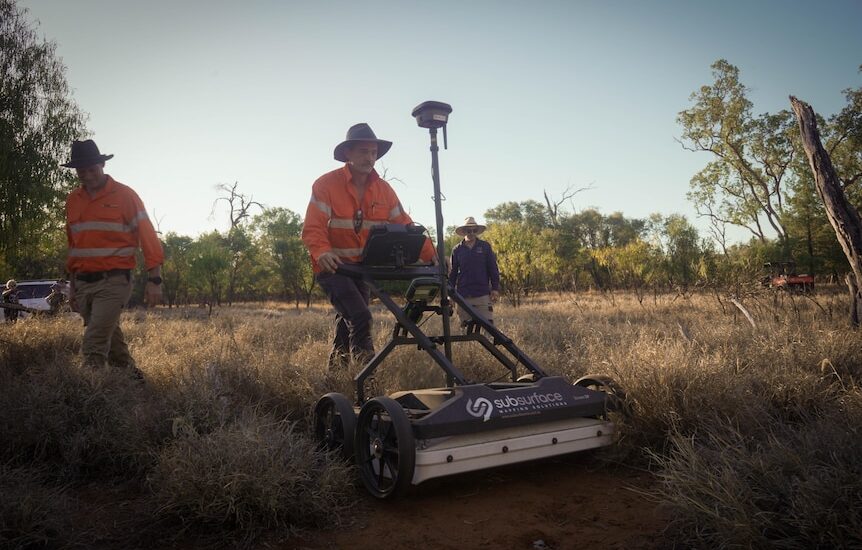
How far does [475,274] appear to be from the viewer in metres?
9.30

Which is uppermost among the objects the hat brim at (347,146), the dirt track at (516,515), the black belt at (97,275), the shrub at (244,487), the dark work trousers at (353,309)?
the hat brim at (347,146)

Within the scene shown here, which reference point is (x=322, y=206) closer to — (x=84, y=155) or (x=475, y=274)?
(x=84, y=155)

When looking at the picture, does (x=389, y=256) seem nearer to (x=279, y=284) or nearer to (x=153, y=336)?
(x=153, y=336)

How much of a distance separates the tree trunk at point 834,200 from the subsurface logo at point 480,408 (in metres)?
5.48

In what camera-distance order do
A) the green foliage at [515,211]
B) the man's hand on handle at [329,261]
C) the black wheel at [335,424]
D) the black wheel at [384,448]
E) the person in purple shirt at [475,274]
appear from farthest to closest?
the green foliage at [515,211] < the person in purple shirt at [475,274] < the man's hand on handle at [329,261] < the black wheel at [335,424] < the black wheel at [384,448]

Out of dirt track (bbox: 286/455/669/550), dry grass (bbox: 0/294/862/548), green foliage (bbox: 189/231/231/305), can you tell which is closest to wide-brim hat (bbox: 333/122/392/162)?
dry grass (bbox: 0/294/862/548)

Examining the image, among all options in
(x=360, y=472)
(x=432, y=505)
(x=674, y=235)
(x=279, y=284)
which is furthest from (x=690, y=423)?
(x=279, y=284)

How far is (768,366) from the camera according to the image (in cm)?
448

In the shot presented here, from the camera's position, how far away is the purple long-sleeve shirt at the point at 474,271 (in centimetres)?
928

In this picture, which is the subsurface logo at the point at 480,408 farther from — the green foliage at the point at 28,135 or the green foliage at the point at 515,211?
the green foliage at the point at 515,211

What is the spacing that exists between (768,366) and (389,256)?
10.6 feet

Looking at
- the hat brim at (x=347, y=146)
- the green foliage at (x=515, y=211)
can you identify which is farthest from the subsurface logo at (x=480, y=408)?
the green foliage at (x=515, y=211)

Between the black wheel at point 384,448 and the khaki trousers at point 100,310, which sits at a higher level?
the khaki trousers at point 100,310

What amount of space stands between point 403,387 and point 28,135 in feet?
62.0
